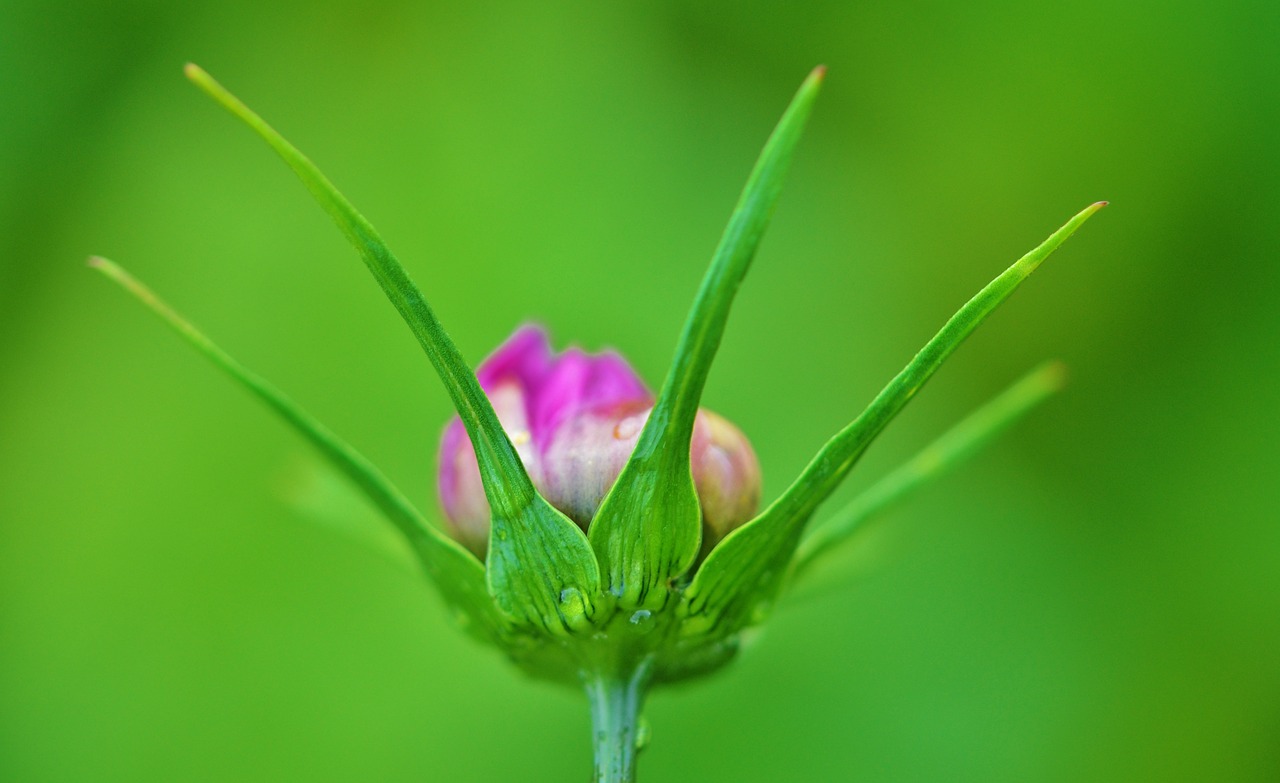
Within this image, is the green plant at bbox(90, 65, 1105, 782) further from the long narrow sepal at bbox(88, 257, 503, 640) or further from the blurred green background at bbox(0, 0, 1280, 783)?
the blurred green background at bbox(0, 0, 1280, 783)

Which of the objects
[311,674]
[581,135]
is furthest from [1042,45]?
[311,674]

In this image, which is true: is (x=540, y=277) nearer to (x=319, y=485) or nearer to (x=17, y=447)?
(x=17, y=447)

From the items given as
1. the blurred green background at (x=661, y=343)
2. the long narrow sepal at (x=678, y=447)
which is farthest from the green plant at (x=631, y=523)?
the blurred green background at (x=661, y=343)

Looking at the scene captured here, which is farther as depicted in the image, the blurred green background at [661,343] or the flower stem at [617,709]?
the blurred green background at [661,343]

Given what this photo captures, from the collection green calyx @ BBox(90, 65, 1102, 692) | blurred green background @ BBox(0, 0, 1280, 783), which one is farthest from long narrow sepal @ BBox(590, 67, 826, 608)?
blurred green background @ BBox(0, 0, 1280, 783)

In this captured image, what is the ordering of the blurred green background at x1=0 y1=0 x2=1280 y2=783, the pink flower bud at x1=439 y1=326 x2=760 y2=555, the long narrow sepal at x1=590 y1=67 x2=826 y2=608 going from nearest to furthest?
the long narrow sepal at x1=590 y1=67 x2=826 y2=608 → the pink flower bud at x1=439 y1=326 x2=760 y2=555 → the blurred green background at x1=0 y1=0 x2=1280 y2=783

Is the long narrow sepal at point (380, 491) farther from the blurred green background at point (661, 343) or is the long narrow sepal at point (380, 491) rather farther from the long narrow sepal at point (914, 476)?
the blurred green background at point (661, 343)

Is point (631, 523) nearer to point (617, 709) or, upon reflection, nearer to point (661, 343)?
point (617, 709)

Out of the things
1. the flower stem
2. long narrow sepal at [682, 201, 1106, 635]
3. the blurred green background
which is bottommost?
the flower stem

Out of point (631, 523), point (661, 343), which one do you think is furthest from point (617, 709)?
point (661, 343)
